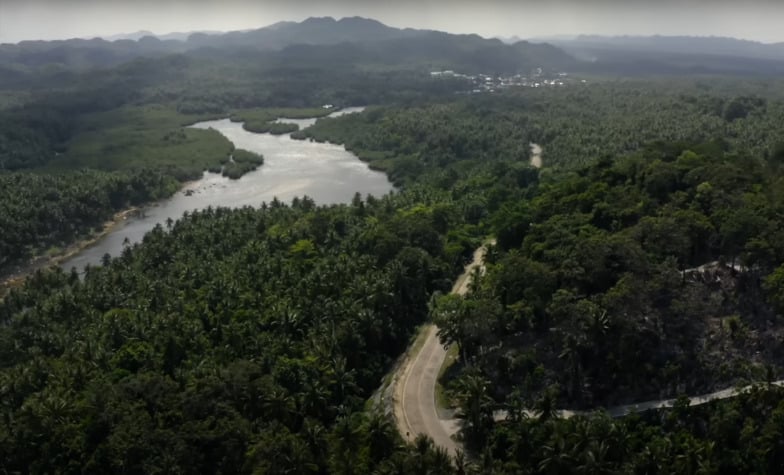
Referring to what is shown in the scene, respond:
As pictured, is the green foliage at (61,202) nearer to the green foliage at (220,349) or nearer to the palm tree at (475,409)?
the green foliage at (220,349)

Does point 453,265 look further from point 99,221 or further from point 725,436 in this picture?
point 99,221

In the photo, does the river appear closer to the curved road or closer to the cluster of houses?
the curved road

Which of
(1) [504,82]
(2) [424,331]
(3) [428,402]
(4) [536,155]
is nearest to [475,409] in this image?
(3) [428,402]

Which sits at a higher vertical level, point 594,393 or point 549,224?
point 549,224

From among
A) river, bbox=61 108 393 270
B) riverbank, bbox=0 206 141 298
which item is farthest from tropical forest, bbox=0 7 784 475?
river, bbox=61 108 393 270

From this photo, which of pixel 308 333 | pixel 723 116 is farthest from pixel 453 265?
pixel 723 116

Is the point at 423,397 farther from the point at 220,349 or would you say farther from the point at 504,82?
the point at 504,82

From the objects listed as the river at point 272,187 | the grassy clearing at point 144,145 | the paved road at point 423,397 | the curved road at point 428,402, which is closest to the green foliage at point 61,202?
the river at point 272,187
